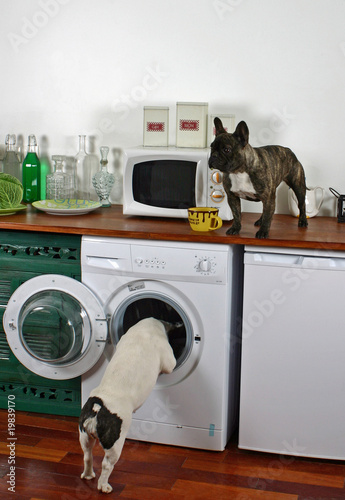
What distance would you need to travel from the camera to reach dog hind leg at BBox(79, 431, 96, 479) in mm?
2133

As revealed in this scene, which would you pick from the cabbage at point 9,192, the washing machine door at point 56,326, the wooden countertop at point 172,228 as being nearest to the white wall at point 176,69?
the wooden countertop at point 172,228

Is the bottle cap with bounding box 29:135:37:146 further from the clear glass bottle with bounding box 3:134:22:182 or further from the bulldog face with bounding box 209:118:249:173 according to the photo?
the bulldog face with bounding box 209:118:249:173

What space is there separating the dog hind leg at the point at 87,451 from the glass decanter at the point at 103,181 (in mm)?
1209

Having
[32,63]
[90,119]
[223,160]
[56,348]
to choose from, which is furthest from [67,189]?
[223,160]

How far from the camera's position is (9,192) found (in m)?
2.77

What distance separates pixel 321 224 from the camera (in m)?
2.69

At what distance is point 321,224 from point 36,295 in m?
1.21

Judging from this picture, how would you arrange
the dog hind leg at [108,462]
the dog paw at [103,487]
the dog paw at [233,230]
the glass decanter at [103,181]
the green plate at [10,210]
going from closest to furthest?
the dog hind leg at [108,462], the dog paw at [103,487], the dog paw at [233,230], the green plate at [10,210], the glass decanter at [103,181]

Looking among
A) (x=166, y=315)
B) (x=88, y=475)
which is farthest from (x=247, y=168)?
(x=88, y=475)

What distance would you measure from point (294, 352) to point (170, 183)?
2.80ft

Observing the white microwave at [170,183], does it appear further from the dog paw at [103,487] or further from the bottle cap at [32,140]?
the dog paw at [103,487]

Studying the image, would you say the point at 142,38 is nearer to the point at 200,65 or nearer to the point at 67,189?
the point at 200,65

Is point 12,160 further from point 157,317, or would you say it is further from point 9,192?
point 157,317

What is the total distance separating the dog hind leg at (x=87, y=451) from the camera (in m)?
2.13
